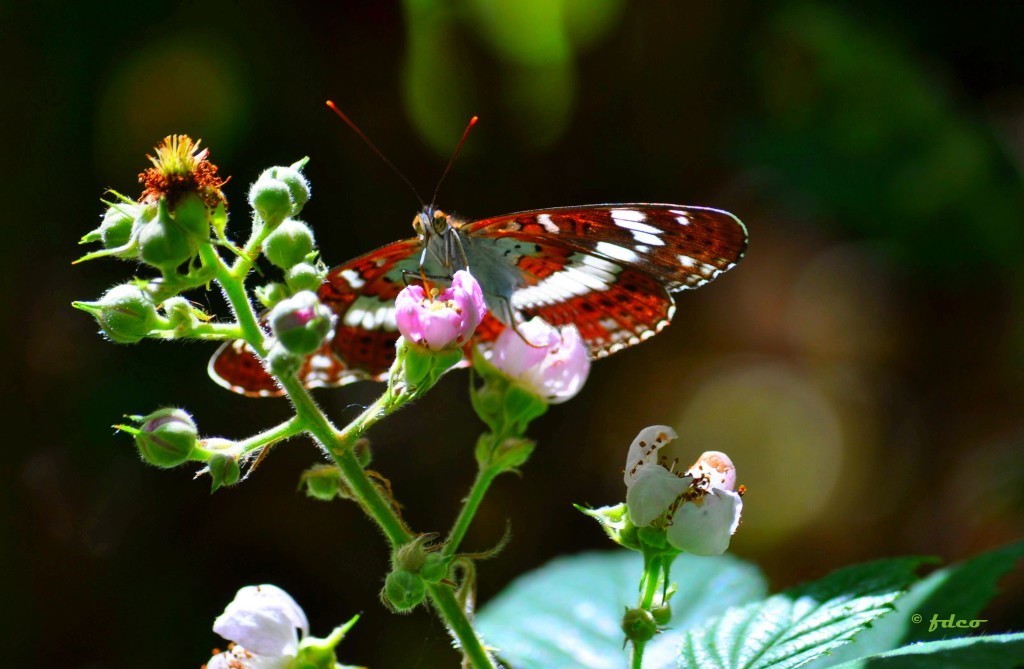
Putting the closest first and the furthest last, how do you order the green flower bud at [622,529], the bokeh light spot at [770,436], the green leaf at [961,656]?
the green leaf at [961,656], the green flower bud at [622,529], the bokeh light spot at [770,436]

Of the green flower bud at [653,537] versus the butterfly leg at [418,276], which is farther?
the butterfly leg at [418,276]

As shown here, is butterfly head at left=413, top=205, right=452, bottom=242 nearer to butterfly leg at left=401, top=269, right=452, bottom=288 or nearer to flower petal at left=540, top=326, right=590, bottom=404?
butterfly leg at left=401, top=269, right=452, bottom=288

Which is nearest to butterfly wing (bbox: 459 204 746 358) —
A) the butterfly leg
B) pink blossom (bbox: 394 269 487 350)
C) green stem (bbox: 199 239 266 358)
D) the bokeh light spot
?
the butterfly leg

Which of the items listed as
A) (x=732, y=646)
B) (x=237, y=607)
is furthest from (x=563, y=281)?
(x=237, y=607)

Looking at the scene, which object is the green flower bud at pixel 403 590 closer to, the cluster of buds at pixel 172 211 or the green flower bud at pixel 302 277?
the green flower bud at pixel 302 277

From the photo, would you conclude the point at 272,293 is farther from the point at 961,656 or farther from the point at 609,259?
the point at 961,656

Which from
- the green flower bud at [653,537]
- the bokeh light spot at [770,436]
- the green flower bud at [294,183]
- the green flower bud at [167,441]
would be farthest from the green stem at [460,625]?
the bokeh light spot at [770,436]
